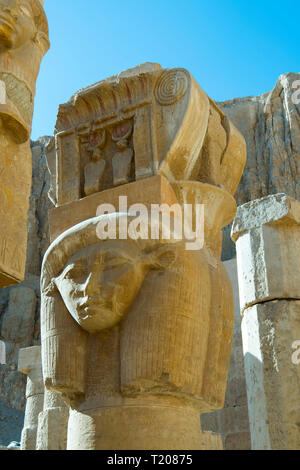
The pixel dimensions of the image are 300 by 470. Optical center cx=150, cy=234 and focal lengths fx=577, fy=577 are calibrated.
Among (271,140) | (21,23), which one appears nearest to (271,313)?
(21,23)

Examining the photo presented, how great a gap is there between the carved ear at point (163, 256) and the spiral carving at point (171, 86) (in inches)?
35.1

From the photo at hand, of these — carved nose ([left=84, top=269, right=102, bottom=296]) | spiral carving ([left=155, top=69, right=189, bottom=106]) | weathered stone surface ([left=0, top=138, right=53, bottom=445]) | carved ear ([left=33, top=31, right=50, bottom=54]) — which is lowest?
carved nose ([left=84, top=269, right=102, bottom=296])

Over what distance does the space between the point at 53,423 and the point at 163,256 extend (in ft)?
13.3

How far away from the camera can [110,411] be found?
103 inches

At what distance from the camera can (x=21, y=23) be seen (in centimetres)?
352

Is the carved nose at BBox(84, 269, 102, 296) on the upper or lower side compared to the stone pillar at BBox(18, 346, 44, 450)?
lower

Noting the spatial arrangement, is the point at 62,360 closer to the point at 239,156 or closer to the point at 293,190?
the point at 239,156

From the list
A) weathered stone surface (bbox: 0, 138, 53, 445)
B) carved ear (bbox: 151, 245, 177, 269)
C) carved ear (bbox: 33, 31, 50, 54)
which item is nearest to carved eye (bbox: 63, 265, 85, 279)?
carved ear (bbox: 151, 245, 177, 269)

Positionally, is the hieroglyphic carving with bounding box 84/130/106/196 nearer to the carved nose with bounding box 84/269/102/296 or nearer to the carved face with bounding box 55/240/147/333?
the carved face with bounding box 55/240/147/333

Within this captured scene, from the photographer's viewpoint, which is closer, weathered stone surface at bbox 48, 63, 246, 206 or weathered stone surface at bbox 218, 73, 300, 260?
weathered stone surface at bbox 48, 63, 246, 206

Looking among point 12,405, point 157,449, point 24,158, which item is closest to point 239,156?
point 24,158

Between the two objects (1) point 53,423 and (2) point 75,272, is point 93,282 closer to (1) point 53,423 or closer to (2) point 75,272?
(2) point 75,272

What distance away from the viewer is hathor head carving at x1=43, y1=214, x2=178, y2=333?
8.82ft

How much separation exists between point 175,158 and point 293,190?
51.3ft
